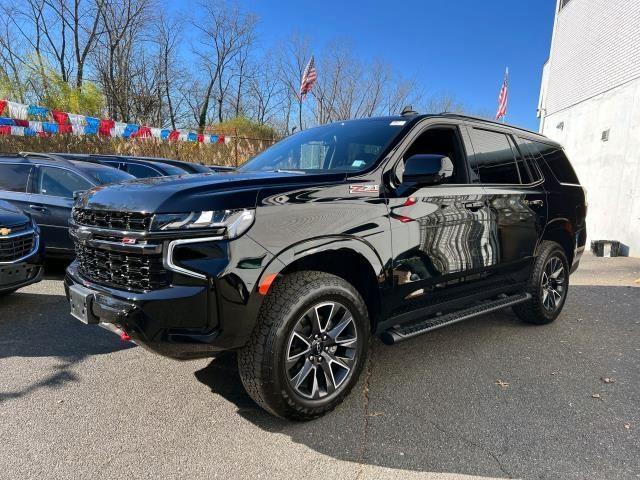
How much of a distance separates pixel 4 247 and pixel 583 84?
46.9ft

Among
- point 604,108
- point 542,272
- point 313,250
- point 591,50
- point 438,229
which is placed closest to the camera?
point 313,250

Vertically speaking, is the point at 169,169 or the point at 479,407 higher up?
the point at 169,169

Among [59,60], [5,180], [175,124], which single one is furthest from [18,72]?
[5,180]

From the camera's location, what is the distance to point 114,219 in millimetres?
2562

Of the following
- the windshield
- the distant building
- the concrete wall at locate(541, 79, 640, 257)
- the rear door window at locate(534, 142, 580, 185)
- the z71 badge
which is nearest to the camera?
the z71 badge

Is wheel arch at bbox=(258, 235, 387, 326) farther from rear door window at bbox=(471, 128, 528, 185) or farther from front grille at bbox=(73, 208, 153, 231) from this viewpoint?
rear door window at bbox=(471, 128, 528, 185)

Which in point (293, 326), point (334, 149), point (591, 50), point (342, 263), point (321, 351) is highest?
point (591, 50)

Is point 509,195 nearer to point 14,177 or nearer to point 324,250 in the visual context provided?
point 324,250

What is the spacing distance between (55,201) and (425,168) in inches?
209

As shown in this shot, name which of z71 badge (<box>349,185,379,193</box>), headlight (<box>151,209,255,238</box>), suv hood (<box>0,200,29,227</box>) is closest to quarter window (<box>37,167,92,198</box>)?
suv hood (<box>0,200,29,227</box>)

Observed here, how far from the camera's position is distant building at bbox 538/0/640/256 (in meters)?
9.92

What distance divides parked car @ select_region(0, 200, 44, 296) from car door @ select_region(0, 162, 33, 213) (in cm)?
144

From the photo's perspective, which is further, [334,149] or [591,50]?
[591,50]

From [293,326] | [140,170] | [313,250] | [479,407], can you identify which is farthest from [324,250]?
[140,170]
